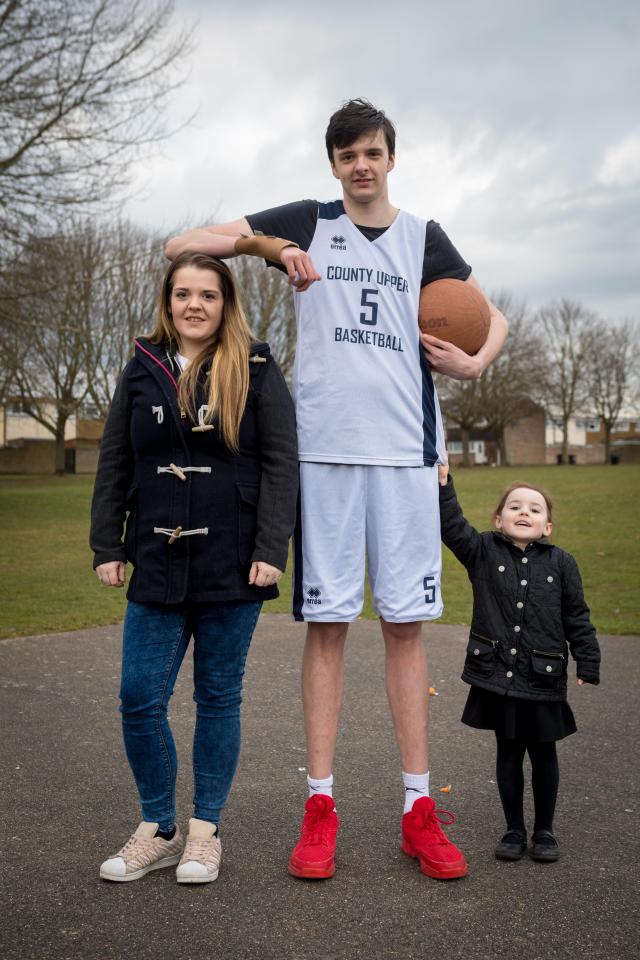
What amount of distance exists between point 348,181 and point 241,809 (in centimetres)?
246

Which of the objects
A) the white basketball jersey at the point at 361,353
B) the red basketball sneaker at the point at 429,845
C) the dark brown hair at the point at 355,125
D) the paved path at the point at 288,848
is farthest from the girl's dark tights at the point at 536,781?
the dark brown hair at the point at 355,125

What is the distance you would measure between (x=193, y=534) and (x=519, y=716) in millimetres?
1360

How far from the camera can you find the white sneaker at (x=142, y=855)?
3182 millimetres

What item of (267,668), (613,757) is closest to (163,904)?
(613,757)

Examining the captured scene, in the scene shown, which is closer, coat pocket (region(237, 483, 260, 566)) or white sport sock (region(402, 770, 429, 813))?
coat pocket (region(237, 483, 260, 566))

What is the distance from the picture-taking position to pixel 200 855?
323 cm

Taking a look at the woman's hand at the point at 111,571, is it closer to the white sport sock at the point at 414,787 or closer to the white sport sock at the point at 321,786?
the white sport sock at the point at 321,786

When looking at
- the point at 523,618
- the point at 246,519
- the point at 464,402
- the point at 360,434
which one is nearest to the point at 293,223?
the point at 360,434

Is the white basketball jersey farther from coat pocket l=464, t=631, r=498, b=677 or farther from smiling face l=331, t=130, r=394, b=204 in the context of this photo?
coat pocket l=464, t=631, r=498, b=677

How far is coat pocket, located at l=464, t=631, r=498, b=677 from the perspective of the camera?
3551 mm

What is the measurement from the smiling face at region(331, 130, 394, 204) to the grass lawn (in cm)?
551

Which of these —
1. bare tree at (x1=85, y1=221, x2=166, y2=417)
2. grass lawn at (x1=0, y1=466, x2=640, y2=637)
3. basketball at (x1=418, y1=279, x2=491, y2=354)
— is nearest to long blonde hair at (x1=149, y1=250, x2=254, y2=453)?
basketball at (x1=418, y1=279, x2=491, y2=354)

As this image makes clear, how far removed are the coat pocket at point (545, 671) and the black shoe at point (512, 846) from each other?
53 centimetres

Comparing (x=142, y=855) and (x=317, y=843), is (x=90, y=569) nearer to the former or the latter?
(x=142, y=855)
